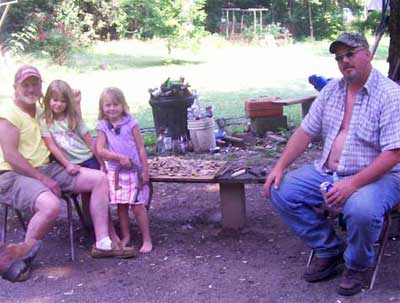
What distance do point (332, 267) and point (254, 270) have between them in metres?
0.48

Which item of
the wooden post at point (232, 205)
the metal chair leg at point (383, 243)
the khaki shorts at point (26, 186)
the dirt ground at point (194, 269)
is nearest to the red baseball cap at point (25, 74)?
the khaki shorts at point (26, 186)

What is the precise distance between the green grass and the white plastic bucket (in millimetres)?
1766

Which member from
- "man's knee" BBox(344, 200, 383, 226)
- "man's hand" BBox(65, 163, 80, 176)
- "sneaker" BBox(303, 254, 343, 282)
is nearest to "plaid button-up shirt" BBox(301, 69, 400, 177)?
"man's knee" BBox(344, 200, 383, 226)

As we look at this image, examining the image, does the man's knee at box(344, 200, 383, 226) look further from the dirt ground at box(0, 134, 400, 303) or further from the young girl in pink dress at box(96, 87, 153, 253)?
the young girl in pink dress at box(96, 87, 153, 253)

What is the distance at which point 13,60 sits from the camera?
57.5 feet

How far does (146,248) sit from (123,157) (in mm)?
610

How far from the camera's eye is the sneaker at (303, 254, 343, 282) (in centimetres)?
345

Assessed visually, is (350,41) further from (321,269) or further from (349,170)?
(321,269)

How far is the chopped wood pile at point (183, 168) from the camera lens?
437cm

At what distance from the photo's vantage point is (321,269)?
3459mm

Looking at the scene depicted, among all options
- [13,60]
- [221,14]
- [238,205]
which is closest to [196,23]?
[13,60]

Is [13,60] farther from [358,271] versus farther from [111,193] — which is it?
[358,271]

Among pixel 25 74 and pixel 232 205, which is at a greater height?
pixel 25 74

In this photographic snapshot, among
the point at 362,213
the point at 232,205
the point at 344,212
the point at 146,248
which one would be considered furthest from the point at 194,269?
the point at 362,213
